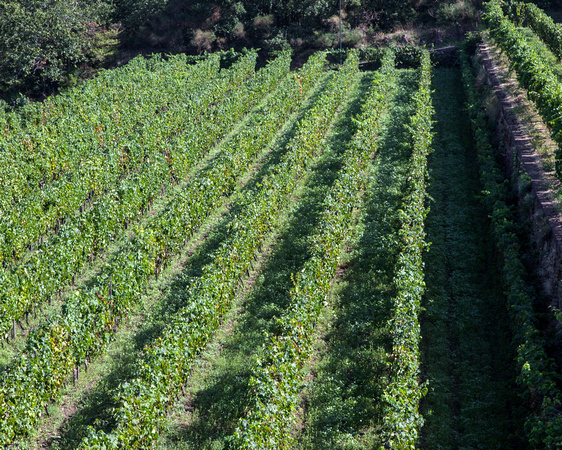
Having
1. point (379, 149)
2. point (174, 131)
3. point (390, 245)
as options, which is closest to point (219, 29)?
point (174, 131)

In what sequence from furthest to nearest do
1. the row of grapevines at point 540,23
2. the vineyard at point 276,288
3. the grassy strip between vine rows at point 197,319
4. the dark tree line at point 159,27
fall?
the dark tree line at point 159,27 < the row of grapevines at point 540,23 < the vineyard at point 276,288 < the grassy strip between vine rows at point 197,319

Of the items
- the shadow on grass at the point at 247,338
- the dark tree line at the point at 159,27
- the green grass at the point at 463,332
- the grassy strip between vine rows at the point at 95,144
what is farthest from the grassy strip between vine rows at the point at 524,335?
the dark tree line at the point at 159,27

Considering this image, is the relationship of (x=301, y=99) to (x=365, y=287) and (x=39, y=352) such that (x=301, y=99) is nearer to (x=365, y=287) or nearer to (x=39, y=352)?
(x=365, y=287)

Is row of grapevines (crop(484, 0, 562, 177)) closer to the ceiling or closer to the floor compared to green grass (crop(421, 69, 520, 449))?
closer to the ceiling

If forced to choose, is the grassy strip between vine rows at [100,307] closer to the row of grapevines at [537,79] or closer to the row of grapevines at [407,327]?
the row of grapevines at [407,327]

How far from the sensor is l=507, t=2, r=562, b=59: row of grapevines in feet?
104

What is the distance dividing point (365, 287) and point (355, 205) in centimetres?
504

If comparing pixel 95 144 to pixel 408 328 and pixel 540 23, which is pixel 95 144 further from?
pixel 540 23

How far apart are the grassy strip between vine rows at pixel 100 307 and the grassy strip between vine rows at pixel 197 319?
184 centimetres

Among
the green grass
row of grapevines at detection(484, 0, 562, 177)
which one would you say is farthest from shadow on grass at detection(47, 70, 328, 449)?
row of grapevines at detection(484, 0, 562, 177)

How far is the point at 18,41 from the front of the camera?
41062mm

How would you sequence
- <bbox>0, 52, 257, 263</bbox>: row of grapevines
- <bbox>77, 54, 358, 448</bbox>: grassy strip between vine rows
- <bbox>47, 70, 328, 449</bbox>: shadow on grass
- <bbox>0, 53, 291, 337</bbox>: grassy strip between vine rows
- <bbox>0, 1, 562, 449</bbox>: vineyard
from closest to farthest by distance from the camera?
<bbox>77, 54, 358, 448</bbox>: grassy strip between vine rows, <bbox>0, 1, 562, 449</bbox>: vineyard, <bbox>47, 70, 328, 449</bbox>: shadow on grass, <bbox>0, 53, 291, 337</bbox>: grassy strip between vine rows, <bbox>0, 52, 257, 263</bbox>: row of grapevines

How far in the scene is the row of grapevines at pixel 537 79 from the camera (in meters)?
19.4

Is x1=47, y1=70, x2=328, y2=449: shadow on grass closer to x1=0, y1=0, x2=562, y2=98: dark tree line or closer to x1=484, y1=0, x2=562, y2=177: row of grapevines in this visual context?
x1=484, y1=0, x2=562, y2=177: row of grapevines
